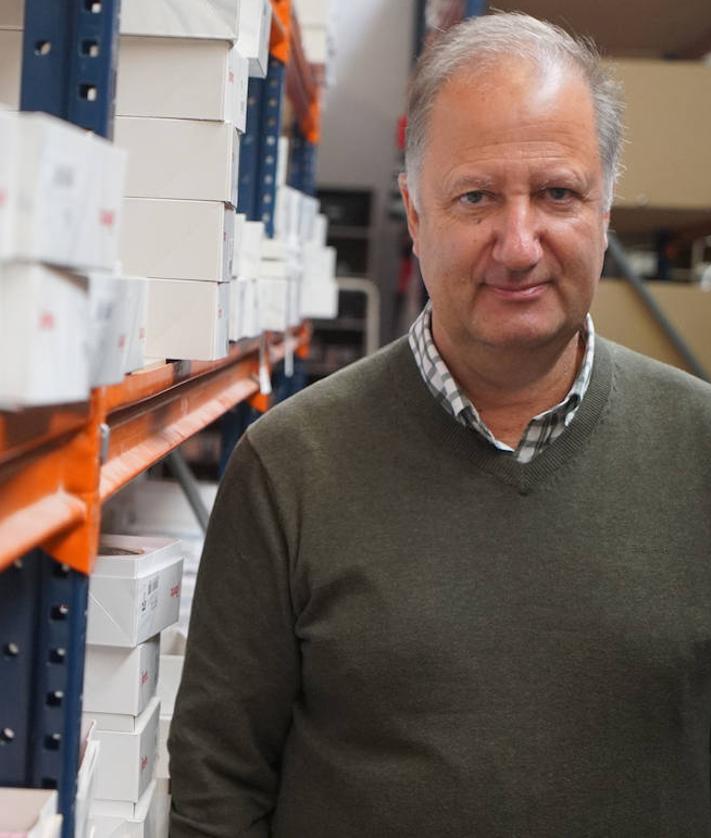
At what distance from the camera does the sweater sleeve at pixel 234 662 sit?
51.4 inches

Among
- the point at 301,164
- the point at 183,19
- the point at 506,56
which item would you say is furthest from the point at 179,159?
the point at 301,164

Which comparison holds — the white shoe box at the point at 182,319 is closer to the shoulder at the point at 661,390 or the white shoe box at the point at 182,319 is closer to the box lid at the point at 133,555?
the box lid at the point at 133,555

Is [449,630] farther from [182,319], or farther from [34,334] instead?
[34,334]

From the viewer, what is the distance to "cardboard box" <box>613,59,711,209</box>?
2725 millimetres

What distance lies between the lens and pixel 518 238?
1.24m

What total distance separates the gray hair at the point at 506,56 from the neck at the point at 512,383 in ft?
0.66

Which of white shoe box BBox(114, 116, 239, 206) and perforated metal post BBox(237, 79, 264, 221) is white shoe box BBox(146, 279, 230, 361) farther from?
perforated metal post BBox(237, 79, 264, 221)

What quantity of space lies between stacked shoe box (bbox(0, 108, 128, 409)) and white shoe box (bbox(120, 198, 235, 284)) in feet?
1.73

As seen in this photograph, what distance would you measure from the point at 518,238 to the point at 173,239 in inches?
16.4

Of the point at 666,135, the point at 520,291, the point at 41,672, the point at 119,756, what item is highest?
the point at 666,135

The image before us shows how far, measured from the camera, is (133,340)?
3.13 feet

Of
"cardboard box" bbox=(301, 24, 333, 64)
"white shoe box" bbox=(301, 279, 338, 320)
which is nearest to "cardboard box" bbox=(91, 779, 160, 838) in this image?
"white shoe box" bbox=(301, 279, 338, 320)

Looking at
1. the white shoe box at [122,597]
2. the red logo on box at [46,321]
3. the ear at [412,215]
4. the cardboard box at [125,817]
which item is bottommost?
the cardboard box at [125,817]

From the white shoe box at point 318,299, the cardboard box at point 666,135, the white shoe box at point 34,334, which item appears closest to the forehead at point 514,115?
the white shoe box at point 34,334
